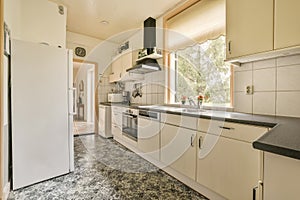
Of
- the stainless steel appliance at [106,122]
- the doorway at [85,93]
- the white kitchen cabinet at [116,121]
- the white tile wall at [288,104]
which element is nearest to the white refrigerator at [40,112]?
the white kitchen cabinet at [116,121]

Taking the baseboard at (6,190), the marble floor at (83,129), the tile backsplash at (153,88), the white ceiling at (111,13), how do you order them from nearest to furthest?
the baseboard at (6,190), the white ceiling at (111,13), the tile backsplash at (153,88), the marble floor at (83,129)

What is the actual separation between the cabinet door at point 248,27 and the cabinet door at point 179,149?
3.19 feet

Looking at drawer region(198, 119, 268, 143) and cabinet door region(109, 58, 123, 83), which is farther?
cabinet door region(109, 58, 123, 83)

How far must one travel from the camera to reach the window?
2.26m

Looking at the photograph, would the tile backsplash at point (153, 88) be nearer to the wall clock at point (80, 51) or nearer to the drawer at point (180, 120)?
the drawer at point (180, 120)

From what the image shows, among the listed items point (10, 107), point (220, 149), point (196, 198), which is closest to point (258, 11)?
point (220, 149)

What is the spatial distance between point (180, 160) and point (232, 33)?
→ 1502mm

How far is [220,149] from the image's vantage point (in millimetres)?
1551

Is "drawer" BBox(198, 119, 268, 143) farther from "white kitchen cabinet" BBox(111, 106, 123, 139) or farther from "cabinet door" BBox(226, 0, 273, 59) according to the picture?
"white kitchen cabinet" BBox(111, 106, 123, 139)

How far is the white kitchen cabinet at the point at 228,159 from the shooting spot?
1.31 m

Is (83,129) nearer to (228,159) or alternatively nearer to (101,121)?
(101,121)

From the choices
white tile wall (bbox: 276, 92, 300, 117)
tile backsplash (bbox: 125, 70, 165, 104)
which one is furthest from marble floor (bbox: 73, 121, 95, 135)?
white tile wall (bbox: 276, 92, 300, 117)

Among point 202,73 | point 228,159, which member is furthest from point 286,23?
point 202,73

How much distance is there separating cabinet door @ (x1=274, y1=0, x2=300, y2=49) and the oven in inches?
84.2
